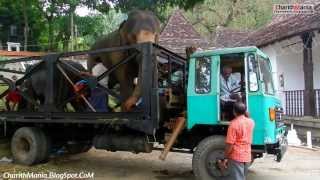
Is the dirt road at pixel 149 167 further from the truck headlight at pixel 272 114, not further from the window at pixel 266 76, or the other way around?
the window at pixel 266 76

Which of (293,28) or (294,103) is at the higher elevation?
(293,28)

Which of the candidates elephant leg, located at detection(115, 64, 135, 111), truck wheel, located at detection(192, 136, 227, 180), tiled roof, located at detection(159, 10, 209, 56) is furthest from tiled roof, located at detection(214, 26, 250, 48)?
truck wheel, located at detection(192, 136, 227, 180)

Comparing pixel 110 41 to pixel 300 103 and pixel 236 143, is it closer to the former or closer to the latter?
pixel 236 143

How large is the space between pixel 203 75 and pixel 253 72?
86cm

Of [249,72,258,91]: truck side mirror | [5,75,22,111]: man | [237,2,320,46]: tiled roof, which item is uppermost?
[237,2,320,46]: tiled roof

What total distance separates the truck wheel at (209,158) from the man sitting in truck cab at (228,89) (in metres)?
0.47

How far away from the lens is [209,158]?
8.42m

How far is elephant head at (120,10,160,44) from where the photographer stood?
1030 cm

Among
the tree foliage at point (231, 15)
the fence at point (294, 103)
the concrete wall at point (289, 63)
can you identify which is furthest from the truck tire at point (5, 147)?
the tree foliage at point (231, 15)

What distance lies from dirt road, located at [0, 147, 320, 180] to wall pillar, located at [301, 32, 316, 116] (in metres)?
4.43

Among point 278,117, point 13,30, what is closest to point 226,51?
point 278,117

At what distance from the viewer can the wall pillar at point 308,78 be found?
53.6ft

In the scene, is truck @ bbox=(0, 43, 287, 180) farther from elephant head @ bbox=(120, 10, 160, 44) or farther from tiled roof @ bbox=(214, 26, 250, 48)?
tiled roof @ bbox=(214, 26, 250, 48)

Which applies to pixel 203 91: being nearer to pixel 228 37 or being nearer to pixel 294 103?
pixel 294 103
